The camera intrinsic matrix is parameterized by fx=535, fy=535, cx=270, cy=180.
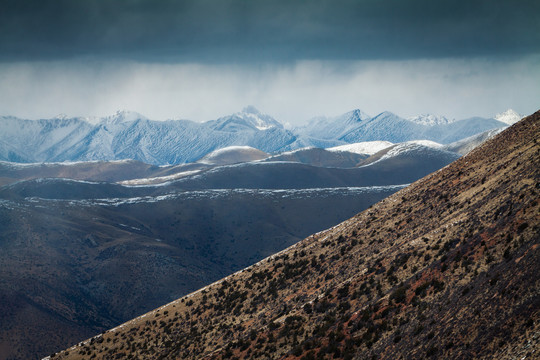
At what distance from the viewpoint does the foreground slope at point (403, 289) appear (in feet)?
104

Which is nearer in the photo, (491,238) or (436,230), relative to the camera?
(491,238)

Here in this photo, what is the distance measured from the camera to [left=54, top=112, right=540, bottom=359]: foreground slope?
31812 millimetres

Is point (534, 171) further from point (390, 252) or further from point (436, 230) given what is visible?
point (390, 252)

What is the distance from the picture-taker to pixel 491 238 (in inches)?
1569

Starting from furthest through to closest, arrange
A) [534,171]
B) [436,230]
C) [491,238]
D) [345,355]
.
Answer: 1. [436,230]
2. [534,171]
3. [491,238]
4. [345,355]

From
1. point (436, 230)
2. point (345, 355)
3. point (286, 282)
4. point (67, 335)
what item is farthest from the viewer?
point (67, 335)

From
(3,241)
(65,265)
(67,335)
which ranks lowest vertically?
(67,335)

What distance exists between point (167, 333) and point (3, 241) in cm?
15268

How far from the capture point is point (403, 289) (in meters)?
40.9

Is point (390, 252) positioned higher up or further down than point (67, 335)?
higher up

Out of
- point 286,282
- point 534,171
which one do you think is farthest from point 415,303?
point 286,282

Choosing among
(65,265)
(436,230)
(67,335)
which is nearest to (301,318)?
(436,230)

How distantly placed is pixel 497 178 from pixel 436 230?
8.22 m

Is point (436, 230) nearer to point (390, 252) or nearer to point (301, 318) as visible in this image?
point (390, 252)
